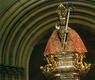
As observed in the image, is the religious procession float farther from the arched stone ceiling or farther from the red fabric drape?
the arched stone ceiling

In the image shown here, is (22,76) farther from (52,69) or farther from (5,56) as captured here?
(52,69)

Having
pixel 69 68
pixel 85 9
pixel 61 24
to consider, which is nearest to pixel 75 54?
pixel 69 68

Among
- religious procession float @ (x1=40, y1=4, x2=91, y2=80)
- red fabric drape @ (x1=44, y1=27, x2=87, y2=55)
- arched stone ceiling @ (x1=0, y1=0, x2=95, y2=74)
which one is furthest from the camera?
arched stone ceiling @ (x1=0, y1=0, x2=95, y2=74)

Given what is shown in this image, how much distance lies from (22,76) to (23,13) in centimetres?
221

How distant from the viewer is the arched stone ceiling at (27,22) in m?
8.51

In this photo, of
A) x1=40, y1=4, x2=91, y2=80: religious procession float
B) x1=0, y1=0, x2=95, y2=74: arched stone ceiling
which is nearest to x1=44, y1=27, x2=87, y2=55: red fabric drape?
x1=40, y1=4, x2=91, y2=80: religious procession float

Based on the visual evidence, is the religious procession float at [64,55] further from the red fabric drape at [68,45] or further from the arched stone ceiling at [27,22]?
the arched stone ceiling at [27,22]

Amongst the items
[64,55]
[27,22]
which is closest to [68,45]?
[64,55]

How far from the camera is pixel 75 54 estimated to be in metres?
7.29

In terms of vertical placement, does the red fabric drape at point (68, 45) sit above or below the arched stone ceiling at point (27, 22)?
below

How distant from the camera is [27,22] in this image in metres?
9.05

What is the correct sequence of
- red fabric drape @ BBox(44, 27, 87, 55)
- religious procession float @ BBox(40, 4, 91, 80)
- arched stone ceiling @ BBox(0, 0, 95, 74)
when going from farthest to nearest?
arched stone ceiling @ BBox(0, 0, 95, 74), red fabric drape @ BBox(44, 27, 87, 55), religious procession float @ BBox(40, 4, 91, 80)

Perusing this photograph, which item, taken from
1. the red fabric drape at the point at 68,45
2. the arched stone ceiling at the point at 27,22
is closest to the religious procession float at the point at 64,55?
the red fabric drape at the point at 68,45

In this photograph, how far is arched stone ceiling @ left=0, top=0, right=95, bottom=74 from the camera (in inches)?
335
